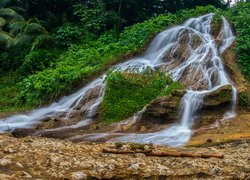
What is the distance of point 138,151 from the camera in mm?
7809

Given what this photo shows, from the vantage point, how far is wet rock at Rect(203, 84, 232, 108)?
43.5ft

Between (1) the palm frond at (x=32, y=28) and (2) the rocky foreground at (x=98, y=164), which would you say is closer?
(2) the rocky foreground at (x=98, y=164)

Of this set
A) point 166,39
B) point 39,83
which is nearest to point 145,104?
point 39,83

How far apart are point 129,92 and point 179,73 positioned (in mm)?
2899

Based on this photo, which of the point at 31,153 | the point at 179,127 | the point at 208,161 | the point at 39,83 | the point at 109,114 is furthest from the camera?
the point at 39,83

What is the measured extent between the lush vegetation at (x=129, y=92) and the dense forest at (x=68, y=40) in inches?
102

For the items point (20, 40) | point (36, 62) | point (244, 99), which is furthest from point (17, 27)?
point (244, 99)

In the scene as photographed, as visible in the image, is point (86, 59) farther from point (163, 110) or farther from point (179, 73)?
point (163, 110)

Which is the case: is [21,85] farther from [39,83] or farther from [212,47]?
[212,47]

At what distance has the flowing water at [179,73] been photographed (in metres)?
11.8

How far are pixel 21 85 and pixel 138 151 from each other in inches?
469

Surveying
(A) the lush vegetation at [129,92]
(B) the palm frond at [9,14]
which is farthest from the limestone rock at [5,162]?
(B) the palm frond at [9,14]

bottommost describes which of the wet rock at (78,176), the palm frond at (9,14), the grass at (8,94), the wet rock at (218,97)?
Result: the wet rock at (78,176)

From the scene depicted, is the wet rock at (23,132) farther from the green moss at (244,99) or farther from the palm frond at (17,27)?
the palm frond at (17,27)
